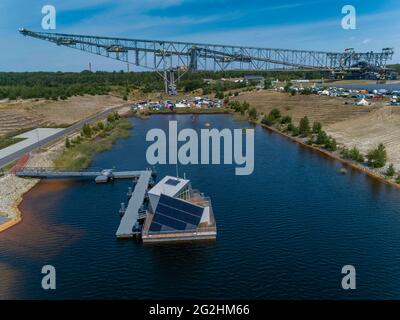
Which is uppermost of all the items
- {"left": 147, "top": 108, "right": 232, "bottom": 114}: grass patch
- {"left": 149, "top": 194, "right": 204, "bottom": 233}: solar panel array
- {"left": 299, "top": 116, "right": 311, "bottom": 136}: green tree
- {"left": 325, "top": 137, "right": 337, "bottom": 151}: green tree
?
{"left": 147, "top": 108, "right": 232, "bottom": 114}: grass patch

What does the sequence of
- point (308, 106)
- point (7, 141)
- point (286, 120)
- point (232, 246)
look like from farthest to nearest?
point (308, 106)
point (286, 120)
point (7, 141)
point (232, 246)

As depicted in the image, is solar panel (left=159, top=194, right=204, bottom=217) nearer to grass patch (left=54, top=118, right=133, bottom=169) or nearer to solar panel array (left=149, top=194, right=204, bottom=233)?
solar panel array (left=149, top=194, right=204, bottom=233)

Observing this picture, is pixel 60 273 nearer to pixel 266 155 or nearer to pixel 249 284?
pixel 249 284

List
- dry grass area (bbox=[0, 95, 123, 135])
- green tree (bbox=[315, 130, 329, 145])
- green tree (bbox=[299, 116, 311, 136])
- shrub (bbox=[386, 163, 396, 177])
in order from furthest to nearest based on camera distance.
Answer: dry grass area (bbox=[0, 95, 123, 135]) < green tree (bbox=[299, 116, 311, 136]) < green tree (bbox=[315, 130, 329, 145]) < shrub (bbox=[386, 163, 396, 177])

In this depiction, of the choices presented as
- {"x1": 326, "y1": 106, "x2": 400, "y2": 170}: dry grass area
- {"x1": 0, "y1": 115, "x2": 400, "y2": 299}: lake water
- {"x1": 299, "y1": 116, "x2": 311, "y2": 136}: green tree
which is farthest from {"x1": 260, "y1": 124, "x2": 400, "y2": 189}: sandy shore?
{"x1": 326, "y1": 106, "x2": 400, "y2": 170}: dry grass area

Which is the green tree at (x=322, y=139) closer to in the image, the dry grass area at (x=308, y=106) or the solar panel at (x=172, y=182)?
the dry grass area at (x=308, y=106)

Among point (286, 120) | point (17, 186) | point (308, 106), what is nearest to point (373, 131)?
point (286, 120)

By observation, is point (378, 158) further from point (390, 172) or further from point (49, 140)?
point (49, 140)

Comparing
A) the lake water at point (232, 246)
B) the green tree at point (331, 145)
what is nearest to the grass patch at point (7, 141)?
the lake water at point (232, 246)
